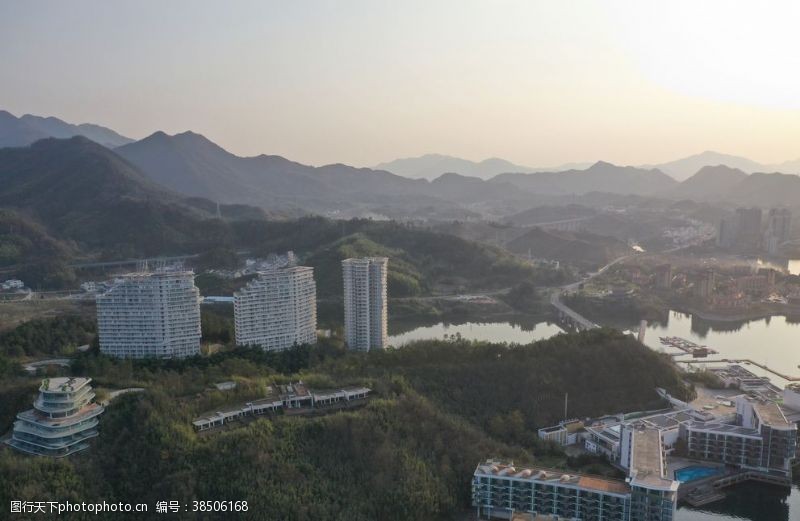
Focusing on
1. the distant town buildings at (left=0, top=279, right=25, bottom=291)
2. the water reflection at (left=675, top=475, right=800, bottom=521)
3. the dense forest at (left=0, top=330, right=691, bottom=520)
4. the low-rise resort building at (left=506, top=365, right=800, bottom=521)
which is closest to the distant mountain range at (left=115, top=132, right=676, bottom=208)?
the distant town buildings at (left=0, top=279, right=25, bottom=291)

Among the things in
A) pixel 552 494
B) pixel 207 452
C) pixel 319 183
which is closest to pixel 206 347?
pixel 207 452

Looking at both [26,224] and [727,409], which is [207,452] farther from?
[26,224]

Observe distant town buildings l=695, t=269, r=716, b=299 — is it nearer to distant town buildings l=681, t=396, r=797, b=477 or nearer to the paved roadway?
the paved roadway

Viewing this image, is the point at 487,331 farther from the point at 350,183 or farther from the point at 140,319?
the point at 350,183

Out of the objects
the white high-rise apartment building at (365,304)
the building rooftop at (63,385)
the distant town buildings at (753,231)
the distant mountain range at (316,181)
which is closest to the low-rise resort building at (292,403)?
the building rooftop at (63,385)

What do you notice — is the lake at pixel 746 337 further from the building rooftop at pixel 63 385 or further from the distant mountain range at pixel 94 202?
the distant mountain range at pixel 94 202

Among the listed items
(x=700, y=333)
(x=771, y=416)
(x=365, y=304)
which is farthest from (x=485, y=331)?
(x=771, y=416)

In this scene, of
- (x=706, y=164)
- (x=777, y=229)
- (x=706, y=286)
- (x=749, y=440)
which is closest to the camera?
(x=749, y=440)
